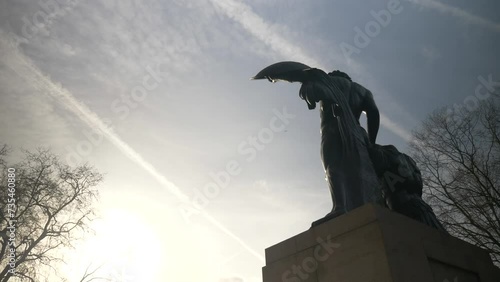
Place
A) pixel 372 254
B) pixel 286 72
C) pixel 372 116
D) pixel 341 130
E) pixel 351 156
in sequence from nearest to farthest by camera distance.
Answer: pixel 372 254, pixel 351 156, pixel 341 130, pixel 286 72, pixel 372 116

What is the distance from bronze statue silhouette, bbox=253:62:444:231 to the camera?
17.1ft

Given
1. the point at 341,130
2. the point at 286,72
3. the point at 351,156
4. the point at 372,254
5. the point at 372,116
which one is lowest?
the point at 372,254

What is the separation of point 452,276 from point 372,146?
2395mm

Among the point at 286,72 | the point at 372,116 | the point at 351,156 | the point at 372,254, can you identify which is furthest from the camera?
the point at 372,116

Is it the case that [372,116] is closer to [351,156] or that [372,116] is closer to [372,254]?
[351,156]

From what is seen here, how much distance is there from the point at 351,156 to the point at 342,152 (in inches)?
6.1

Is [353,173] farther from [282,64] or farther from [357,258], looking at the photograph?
[282,64]

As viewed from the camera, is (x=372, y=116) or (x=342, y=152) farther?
(x=372, y=116)

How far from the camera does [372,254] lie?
12.2 ft

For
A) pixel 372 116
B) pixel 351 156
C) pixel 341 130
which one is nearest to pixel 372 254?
pixel 351 156

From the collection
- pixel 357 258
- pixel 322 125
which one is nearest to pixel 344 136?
pixel 322 125

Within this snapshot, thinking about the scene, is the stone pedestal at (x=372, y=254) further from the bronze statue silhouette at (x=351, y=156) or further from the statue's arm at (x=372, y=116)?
the statue's arm at (x=372, y=116)

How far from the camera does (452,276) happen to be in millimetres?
4414

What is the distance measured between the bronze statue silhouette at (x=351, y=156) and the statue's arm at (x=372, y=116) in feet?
0.06
